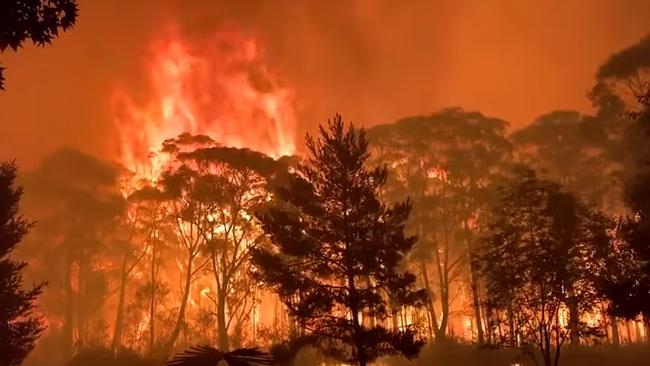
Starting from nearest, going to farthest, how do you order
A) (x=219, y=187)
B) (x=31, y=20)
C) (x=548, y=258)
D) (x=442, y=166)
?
(x=31, y=20) → (x=548, y=258) → (x=219, y=187) → (x=442, y=166)

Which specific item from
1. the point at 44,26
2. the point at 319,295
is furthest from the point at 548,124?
the point at 44,26

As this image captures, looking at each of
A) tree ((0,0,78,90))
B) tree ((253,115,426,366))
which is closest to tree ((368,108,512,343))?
tree ((253,115,426,366))

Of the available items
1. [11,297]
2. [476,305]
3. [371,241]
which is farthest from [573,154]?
[11,297]

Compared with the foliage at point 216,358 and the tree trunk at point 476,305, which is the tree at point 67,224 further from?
the foliage at point 216,358

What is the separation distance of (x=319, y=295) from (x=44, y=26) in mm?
14306

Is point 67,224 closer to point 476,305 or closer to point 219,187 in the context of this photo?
point 219,187

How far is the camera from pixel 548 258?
62.3ft

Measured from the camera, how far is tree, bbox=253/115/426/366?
19234 mm

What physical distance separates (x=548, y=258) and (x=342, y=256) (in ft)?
23.6

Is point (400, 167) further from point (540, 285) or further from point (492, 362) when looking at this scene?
point (540, 285)

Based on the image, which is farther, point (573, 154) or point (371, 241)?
point (573, 154)

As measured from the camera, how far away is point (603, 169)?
147 feet

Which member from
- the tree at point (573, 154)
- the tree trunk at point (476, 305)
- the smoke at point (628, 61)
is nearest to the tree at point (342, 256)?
the tree trunk at point (476, 305)

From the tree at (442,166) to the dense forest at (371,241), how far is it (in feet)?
0.54
